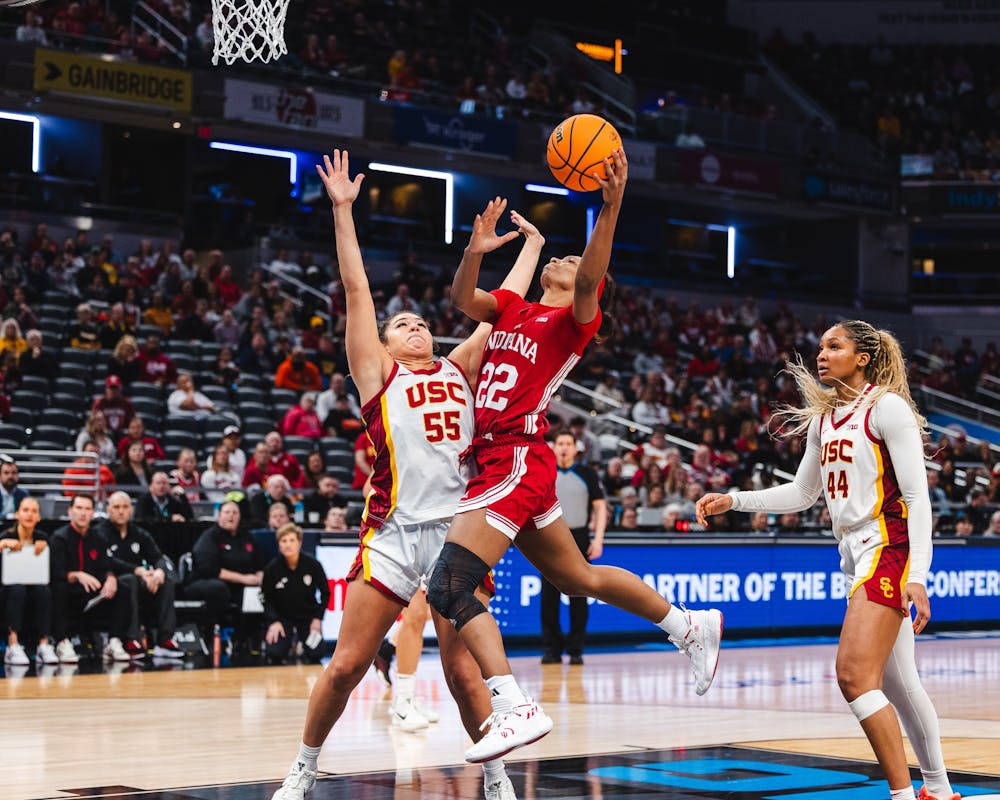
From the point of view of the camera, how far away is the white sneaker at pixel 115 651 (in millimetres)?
13406

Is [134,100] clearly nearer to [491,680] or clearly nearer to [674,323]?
[674,323]

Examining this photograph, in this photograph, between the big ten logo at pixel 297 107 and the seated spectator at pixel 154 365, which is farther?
the big ten logo at pixel 297 107

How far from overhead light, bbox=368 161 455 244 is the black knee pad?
27.9m

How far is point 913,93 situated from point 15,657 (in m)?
32.5

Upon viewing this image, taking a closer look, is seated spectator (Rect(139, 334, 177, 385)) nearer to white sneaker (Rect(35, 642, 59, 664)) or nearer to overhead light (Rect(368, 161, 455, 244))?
white sneaker (Rect(35, 642, 59, 664))

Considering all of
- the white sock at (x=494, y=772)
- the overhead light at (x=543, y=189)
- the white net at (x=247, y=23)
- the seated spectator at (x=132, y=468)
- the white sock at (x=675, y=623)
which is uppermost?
the overhead light at (x=543, y=189)

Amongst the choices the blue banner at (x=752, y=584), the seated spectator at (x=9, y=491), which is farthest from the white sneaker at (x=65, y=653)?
the blue banner at (x=752, y=584)

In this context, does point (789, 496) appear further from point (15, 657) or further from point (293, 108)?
point (293, 108)

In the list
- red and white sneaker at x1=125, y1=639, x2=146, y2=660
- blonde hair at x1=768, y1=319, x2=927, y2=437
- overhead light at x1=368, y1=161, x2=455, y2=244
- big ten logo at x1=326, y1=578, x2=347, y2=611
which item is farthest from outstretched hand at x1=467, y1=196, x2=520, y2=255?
overhead light at x1=368, y1=161, x2=455, y2=244

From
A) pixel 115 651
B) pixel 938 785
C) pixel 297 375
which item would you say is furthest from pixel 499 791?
pixel 297 375

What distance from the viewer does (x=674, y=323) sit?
1173 inches

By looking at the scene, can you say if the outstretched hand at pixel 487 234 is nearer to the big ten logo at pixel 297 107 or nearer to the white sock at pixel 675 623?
the white sock at pixel 675 623

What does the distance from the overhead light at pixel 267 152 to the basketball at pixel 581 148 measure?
2538cm

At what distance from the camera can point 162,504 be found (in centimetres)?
1479
